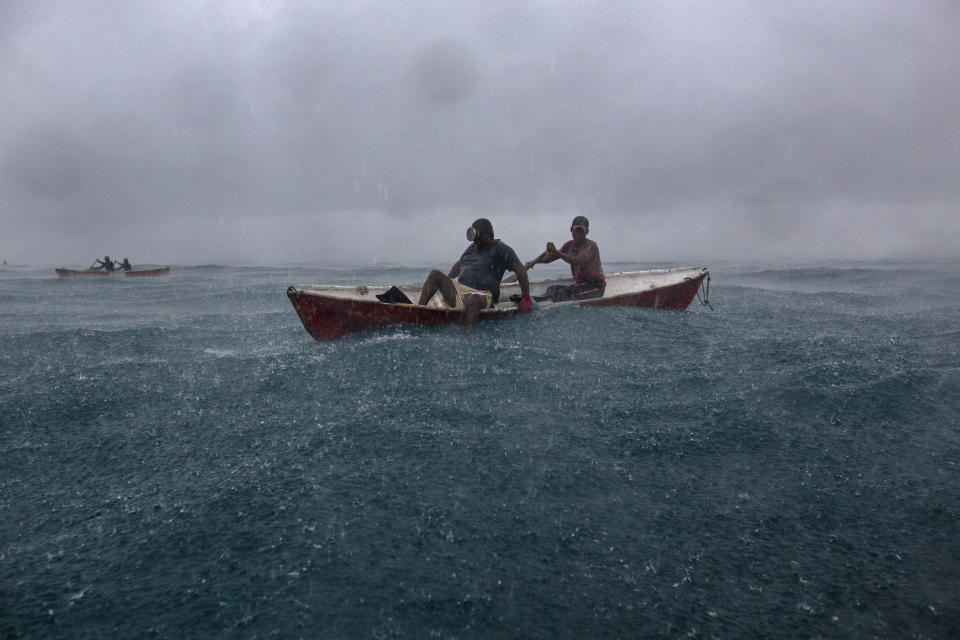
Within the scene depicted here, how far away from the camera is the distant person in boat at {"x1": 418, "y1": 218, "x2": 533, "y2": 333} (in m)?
8.71

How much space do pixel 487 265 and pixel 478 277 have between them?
303 mm

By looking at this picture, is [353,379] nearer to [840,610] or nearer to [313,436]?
[313,436]

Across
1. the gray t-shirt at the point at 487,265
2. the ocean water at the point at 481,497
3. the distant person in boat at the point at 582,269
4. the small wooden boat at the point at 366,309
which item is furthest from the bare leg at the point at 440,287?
the distant person in boat at the point at 582,269

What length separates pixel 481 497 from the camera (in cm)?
348

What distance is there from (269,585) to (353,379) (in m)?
3.93

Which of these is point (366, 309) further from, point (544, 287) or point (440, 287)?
point (544, 287)

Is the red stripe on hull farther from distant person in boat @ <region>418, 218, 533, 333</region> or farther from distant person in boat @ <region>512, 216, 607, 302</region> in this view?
distant person in boat @ <region>512, 216, 607, 302</region>

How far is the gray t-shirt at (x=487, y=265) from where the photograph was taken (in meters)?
9.19

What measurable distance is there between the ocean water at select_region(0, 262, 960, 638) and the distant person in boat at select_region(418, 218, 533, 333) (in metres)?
1.51

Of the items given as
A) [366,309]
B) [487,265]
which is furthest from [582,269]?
[366,309]

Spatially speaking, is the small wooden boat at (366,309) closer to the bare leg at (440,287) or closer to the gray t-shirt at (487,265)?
the bare leg at (440,287)

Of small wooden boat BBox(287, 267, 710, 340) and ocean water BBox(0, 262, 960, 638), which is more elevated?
small wooden boat BBox(287, 267, 710, 340)

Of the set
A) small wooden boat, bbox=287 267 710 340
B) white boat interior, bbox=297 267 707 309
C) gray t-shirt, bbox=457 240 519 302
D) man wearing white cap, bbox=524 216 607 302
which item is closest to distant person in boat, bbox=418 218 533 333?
gray t-shirt, bbox=457 240 519 302

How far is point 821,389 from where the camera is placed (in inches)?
235
